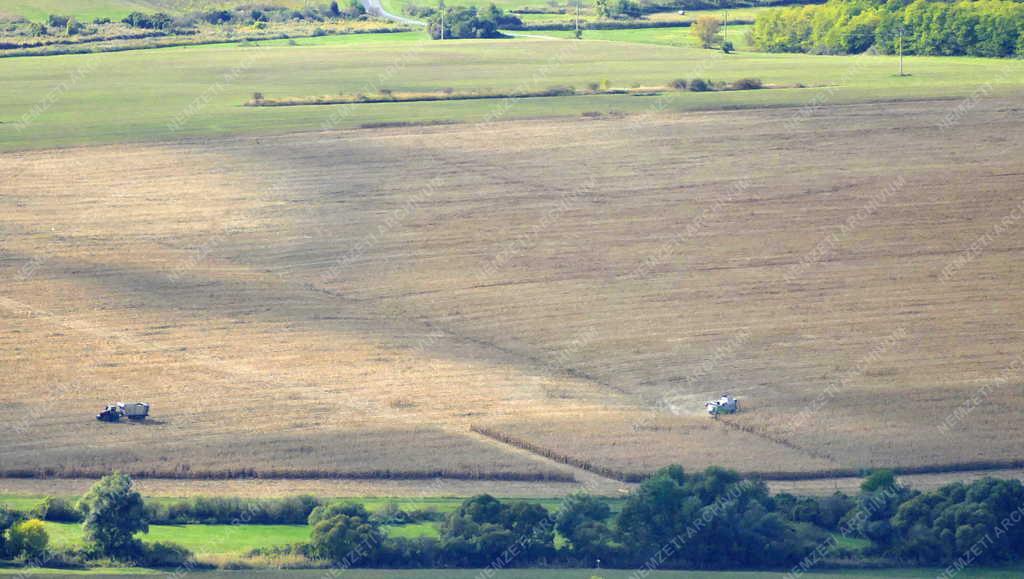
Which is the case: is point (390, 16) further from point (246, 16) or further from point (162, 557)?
point (162, 557)

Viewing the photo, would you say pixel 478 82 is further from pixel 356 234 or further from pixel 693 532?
pixel 693 532

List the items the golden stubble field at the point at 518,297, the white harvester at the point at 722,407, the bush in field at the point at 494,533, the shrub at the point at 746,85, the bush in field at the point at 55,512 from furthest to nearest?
the shrub at the point at 746,85
the white harvester at the point at 722,407
the golden stubble field at the point at 518,297
the bush in field at the point at 55,512
the bush in field at the point at 494,533

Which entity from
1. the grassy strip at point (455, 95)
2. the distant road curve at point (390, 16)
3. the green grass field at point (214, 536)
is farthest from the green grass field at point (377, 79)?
the green grass field at point (214, 536)

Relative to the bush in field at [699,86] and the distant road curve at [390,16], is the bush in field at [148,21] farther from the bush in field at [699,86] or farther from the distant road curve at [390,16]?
the bush in field at [699,86]

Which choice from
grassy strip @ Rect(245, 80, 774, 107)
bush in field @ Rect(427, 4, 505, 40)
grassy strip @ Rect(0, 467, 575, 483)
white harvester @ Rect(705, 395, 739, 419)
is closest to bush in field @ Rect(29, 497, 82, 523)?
grassy strip @ Rect(0, 467, 575, 483)

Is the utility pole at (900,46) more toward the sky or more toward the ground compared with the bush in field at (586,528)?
more toward the sky
